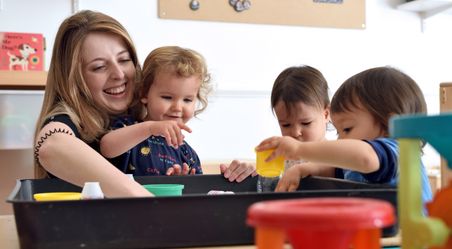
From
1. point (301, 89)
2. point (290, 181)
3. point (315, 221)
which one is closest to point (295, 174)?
point (290, 181)

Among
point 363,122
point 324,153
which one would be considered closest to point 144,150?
point 363,122

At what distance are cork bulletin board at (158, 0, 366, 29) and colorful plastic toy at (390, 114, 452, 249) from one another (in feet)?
7.73

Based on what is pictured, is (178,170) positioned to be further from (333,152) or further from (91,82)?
(333,152)

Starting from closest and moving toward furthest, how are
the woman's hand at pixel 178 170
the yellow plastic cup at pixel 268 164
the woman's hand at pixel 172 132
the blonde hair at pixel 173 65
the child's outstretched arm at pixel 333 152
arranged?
1. the child's outstretched arm at pixel 333 152
2. the yellow plastic cup at pixel 268 164
3. the woman's hand at pixel 172 132
4. the woman's hand at pixel 178 170
5. the blonde hair at pixel 173 65

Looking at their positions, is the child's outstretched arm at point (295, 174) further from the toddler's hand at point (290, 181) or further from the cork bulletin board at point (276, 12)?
the cork bulletin board at point (276, 12)

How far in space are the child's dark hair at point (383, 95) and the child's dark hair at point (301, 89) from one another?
0.30 metres

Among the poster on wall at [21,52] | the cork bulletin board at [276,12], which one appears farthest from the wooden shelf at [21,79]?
the cork bulletin board at [276,12]

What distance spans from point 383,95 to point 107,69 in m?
0.59

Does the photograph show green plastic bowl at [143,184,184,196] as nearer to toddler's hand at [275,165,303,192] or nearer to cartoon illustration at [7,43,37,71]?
toddler's hand at [275,165,303,192]

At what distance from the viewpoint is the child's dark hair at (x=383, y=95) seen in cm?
90

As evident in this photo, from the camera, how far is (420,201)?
0.34 metres

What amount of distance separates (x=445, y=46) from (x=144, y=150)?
245 cm

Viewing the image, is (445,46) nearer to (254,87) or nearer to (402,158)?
(254,87)

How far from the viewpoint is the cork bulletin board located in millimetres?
2650
